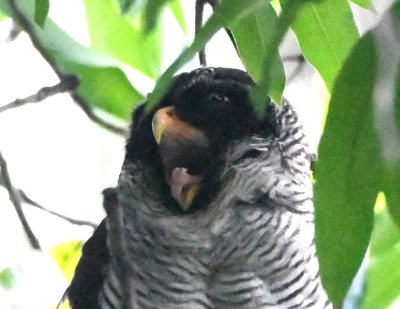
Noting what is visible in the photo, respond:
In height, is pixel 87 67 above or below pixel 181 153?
above

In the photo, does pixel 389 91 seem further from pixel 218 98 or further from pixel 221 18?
pixel 218 98

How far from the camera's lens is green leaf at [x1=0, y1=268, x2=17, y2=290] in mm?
1100

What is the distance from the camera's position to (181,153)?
34.9 inches

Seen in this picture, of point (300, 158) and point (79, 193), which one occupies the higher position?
point (300, 158)

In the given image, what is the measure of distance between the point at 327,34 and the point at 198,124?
1.15 feet

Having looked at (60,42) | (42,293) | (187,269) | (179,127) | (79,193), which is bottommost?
(42,293)

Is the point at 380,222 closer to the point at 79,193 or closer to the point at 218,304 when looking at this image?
the point at 218,304

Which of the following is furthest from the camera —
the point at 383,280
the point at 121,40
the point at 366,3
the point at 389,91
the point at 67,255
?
the point at 67,255

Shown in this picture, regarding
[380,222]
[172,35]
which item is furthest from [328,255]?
[172,35]

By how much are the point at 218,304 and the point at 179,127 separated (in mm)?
214

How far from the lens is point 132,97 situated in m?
0.95

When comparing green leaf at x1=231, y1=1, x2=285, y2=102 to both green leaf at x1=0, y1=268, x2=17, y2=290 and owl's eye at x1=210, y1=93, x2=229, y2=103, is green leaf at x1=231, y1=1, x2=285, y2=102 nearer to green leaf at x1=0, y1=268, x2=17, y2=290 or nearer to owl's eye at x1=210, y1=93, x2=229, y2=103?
owl's eye at x1=210, y1=93, x2=229, y2=103

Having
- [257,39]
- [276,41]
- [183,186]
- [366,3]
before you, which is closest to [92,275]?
[183,186]

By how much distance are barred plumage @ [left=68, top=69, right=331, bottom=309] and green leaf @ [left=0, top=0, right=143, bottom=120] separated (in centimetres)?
11
